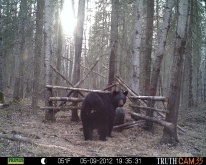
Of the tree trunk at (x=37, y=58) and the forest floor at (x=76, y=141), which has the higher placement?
the tree trunk at (x=37, y=58)

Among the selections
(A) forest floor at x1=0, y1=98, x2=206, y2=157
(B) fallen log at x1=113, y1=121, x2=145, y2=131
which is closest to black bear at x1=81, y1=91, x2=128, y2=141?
(A) forest floor at x1=0, y1=98, x2=206, y2=157

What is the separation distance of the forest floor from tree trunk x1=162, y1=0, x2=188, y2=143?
1.45ft

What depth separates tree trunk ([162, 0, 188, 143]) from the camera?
8.80 m

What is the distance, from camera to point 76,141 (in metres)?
9.10

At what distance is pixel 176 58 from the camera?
8898 mm

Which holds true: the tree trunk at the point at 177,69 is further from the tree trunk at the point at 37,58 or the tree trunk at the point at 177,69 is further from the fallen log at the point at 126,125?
the tree trunk at the point at 37,58

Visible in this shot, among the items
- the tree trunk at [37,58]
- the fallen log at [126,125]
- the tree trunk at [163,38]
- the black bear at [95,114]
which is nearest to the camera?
the black bear at [95,114]

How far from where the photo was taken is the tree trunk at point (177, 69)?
28.9ft

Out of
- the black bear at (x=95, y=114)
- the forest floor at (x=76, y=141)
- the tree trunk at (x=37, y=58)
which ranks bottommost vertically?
the forest floor at (x=76, y=141)

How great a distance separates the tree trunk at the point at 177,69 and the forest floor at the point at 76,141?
44 centimetres

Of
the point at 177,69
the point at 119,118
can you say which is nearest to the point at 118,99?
the point at 119,118

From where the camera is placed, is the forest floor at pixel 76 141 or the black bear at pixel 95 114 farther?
the black bear at pixel 95 114

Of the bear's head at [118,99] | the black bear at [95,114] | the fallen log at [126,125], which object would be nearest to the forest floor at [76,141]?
the fallen log at [126,125]

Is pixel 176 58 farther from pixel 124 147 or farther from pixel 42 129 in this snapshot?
pixel 42 129
